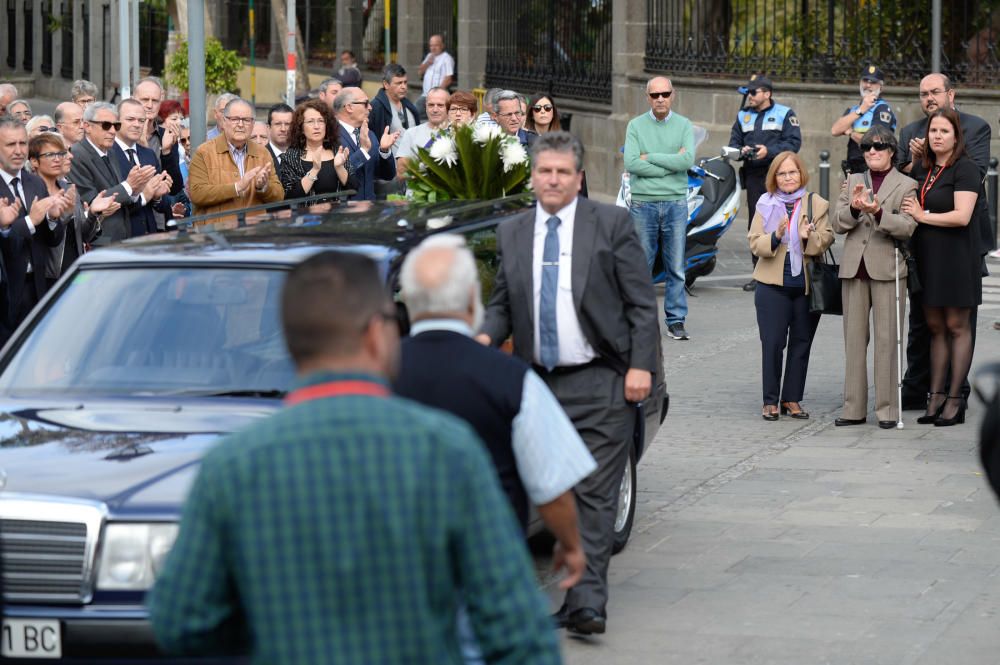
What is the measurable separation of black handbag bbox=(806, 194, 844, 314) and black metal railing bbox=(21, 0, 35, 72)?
52.0m

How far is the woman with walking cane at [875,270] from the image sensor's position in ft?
35.4

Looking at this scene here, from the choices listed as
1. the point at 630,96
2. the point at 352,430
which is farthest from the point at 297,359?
the point at 630,96

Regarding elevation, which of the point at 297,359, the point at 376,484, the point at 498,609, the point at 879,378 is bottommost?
the point at 879,378

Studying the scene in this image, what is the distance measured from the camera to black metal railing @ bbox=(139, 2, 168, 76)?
5228cm

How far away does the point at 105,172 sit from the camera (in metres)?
11.2

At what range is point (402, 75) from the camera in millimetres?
17438

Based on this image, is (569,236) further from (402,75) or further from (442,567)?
(402,75)

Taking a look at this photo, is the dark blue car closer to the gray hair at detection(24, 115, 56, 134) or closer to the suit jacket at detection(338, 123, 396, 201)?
the suit jacket at detection(338, 123, 396, 201)

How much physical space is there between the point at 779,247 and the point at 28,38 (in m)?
53.1

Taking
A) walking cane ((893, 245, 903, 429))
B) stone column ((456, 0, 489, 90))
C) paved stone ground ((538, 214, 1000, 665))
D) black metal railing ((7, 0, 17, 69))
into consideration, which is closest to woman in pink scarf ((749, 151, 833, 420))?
paved stone ground ((538, 214, 1000, 665))

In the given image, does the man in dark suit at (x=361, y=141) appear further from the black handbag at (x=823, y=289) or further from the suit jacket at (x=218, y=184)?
the black handbag at (x=823, y=289)

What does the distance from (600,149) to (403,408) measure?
2362 centimetres

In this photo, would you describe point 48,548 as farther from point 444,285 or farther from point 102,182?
point 102,182

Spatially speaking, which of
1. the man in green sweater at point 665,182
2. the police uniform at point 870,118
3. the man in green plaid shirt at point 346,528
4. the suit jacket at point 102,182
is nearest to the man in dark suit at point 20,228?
the suit jacket at point 102,182
